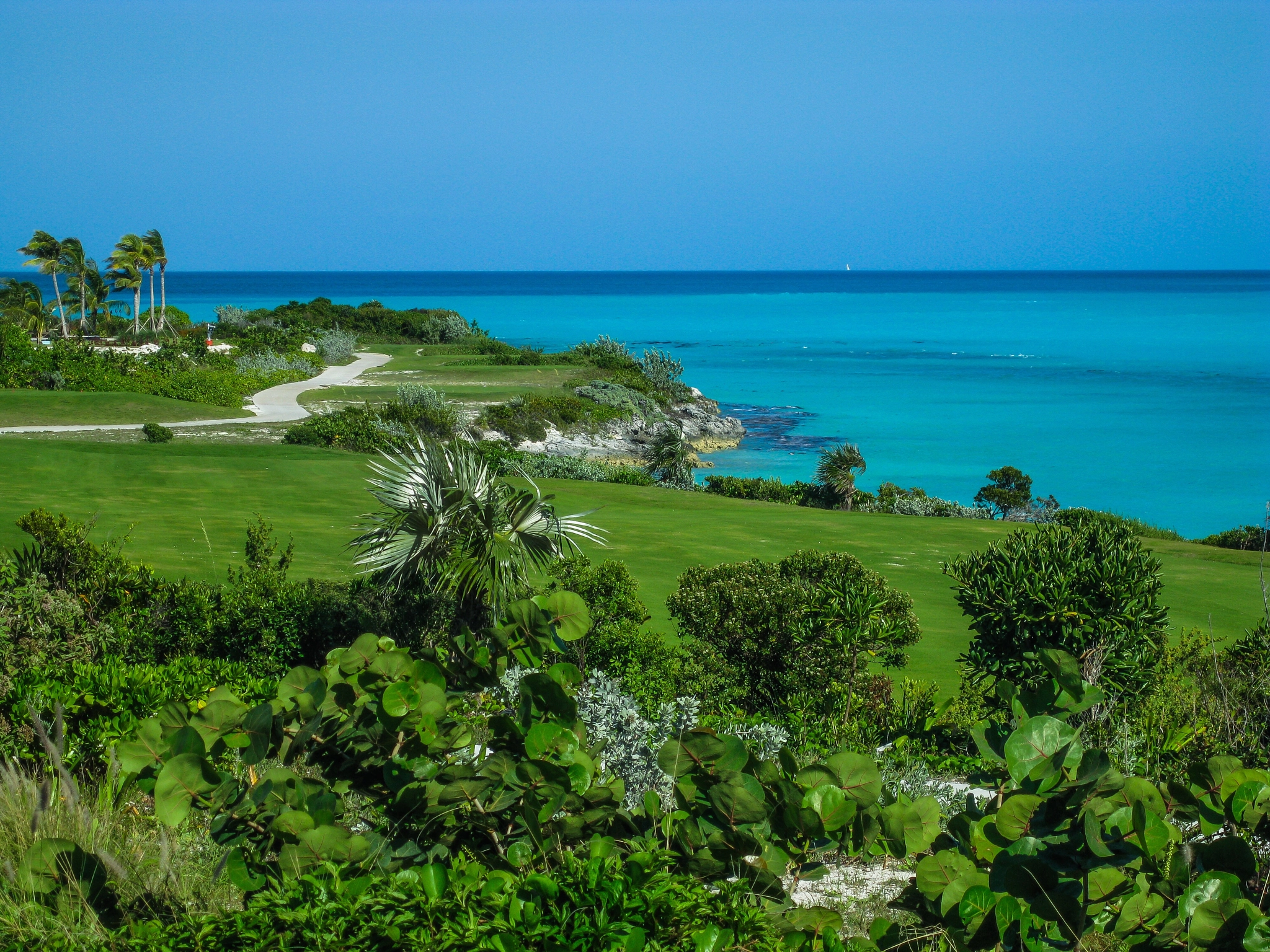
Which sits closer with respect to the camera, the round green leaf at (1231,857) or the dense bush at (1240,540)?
the round green leaf at (1231,857)

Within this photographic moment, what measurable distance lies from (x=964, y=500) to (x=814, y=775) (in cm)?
4435

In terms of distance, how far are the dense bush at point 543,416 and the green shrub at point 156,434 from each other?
603 inches

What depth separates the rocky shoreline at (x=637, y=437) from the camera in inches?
1797

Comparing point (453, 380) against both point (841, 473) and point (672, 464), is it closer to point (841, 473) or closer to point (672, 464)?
point (672, 464)

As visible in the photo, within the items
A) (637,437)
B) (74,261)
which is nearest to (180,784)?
(637,437)

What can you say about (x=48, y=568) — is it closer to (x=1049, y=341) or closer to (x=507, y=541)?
(x=507, y=541)

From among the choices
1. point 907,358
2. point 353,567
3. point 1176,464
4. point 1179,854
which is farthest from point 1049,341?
point 1179,854

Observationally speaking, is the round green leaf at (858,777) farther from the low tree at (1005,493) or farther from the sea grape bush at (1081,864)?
the low tree at (1005,493)

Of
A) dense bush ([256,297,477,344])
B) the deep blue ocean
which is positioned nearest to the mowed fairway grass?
the deep blue ocean

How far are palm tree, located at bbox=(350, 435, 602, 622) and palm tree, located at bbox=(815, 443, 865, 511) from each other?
82.4ft

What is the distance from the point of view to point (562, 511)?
22.6m

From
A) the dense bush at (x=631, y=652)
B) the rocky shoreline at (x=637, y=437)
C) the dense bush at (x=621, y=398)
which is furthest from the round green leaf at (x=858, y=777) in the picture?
the dense bush at (x=621, y=398)

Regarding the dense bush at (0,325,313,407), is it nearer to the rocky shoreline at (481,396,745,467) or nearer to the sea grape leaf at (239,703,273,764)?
the rocky shoreline at (481,396,745,467)

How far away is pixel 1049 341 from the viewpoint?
402ft
